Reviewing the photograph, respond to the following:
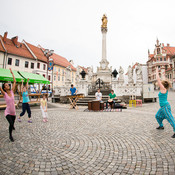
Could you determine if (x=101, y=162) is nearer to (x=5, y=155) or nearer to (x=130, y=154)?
(x=130, y=154)

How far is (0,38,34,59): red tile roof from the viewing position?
2673 cm

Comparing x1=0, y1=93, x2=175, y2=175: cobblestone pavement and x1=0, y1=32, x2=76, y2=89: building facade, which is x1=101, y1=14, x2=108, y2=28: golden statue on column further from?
x1=0, y1=93, x2=175, y2=175: cobblestone pavement

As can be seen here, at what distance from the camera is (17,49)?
28.9 meters

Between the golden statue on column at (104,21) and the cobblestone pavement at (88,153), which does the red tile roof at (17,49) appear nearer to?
the golden statue on column at (104,21)

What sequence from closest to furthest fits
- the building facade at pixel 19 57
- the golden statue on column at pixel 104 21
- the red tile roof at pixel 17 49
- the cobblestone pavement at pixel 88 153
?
the cobblestone pavement at pixel 88 153 < the golden statue on column at pixel 104 21 < the building facade at pixel 19 57 < the red tile roof at pixel 17 49

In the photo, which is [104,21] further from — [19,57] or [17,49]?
[17,49]

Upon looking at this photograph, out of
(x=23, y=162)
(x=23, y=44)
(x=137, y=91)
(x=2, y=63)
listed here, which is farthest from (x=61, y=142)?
(x=23, y=44)

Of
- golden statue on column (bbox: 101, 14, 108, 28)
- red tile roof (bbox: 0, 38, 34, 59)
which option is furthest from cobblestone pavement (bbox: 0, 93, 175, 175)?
red tile roof (bbox: 0, 38, 34, 59)

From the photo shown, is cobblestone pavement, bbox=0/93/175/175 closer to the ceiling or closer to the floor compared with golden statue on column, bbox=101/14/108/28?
closer to the floor

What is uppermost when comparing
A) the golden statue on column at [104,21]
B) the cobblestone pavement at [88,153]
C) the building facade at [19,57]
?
the golden statue on column at [104,21]

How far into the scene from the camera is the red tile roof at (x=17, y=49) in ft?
87.7

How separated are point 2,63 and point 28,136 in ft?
90.3

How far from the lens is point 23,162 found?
2352mm

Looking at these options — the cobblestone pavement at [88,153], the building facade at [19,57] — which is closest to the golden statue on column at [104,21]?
the building facade at [19,57]
